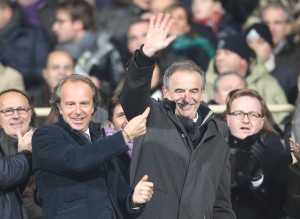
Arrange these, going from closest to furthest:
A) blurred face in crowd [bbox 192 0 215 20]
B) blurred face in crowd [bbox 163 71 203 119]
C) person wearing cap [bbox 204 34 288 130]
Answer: blurred face in crowd [bbox 163 71 203 119], person wearing cap [bbox 204 34 288 130], blurred face in crowd [bbox 192 0 215 20]

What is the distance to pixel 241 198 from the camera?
31.8 ft

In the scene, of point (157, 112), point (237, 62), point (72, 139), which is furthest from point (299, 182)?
point (237, 62)

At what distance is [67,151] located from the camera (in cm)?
793

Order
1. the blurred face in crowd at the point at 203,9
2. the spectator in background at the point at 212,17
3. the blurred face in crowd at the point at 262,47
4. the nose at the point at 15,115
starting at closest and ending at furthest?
the nose at the point at 15,115 < the blurred face in crowd at the point at 262,47 < the spectator in background at the point at 212,17 < the blurred face in crowd at the point at 203,9

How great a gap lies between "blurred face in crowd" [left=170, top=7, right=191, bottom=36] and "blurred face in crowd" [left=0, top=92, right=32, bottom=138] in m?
4.55

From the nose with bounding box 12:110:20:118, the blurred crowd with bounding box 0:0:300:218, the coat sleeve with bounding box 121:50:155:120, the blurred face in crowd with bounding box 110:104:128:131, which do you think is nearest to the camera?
the coat sleeve with bounding box 121:50:155:120

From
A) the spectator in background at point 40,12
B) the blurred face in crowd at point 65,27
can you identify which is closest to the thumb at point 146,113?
the blurred face in crowd at point 65,27

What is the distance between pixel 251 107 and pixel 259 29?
362 centimetres

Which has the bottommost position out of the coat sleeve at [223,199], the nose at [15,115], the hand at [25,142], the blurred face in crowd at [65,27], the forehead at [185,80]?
the coat sleeve at [223,199]

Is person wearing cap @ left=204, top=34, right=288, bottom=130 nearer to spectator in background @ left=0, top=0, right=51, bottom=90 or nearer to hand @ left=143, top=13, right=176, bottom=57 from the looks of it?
spectator in background @ left=0, top=0, right=51, bottom=90

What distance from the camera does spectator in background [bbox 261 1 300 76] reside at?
14.0m

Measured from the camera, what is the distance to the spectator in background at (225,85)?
11375mm

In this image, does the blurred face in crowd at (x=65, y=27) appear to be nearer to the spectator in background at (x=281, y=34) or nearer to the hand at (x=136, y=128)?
the spectator in background at (x=281, y=34)

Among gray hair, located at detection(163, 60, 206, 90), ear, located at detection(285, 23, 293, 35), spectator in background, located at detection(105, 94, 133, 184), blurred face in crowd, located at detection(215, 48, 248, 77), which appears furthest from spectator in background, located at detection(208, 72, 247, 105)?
ear, located at detection(285, 23, 293, 35)
